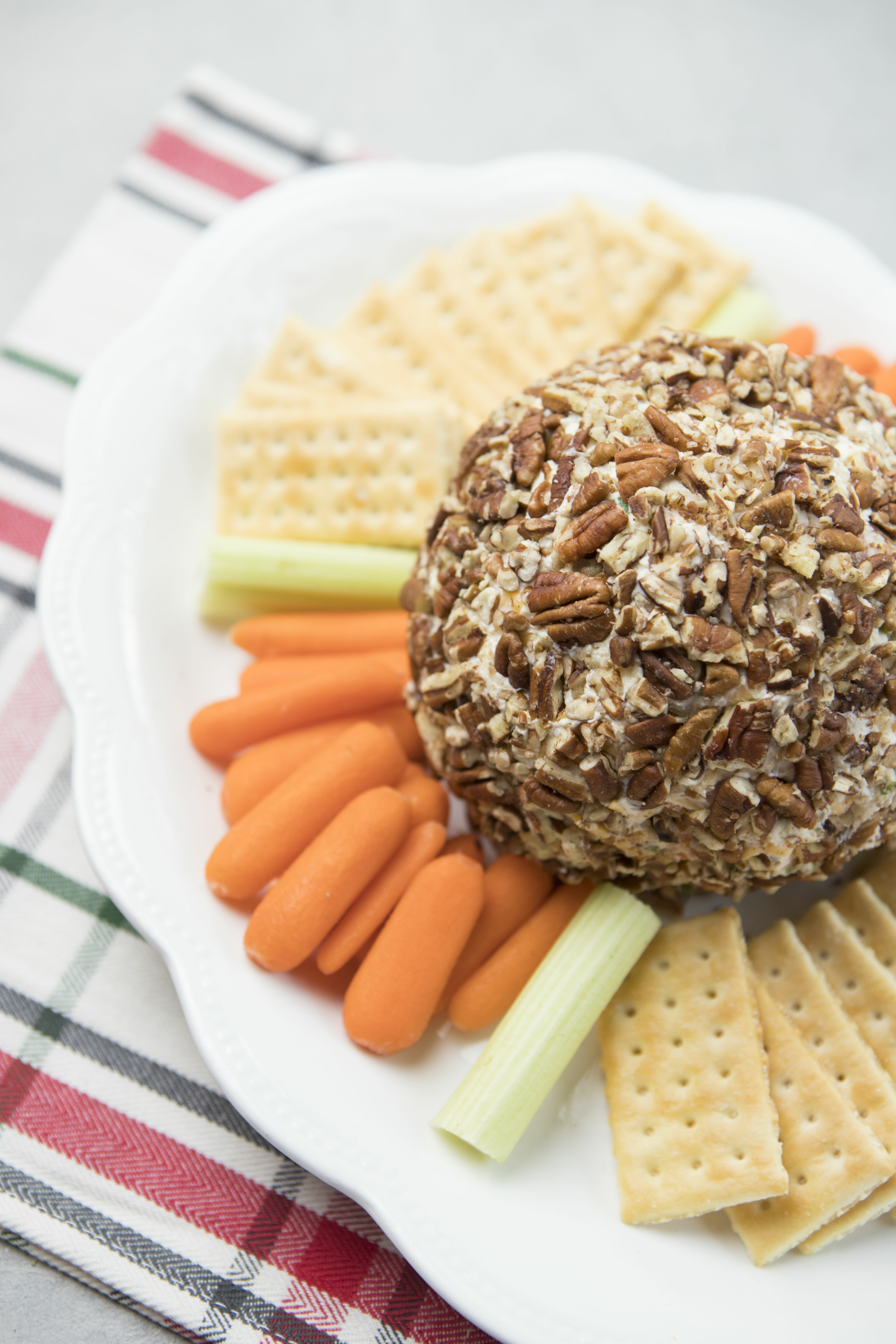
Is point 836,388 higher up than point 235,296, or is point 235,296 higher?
point 836,388

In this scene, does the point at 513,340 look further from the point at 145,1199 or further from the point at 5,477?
the point at 145,1199

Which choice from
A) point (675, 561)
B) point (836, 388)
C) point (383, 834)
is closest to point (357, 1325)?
point (383, 834)

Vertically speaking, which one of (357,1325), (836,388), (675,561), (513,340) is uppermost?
(836,388)

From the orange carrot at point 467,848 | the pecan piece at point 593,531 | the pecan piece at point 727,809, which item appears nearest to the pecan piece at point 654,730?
the pecan piece at point 727,809

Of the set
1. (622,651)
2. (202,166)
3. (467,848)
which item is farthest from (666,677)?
(202,166)

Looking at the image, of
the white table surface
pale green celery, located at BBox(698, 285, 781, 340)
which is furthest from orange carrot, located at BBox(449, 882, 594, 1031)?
the white table surface
